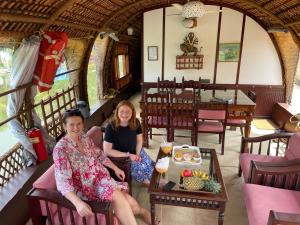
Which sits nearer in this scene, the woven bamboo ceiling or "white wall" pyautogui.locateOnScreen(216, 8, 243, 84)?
the woven bamboo ceiling

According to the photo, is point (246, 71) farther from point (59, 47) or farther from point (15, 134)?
point (15, 134)

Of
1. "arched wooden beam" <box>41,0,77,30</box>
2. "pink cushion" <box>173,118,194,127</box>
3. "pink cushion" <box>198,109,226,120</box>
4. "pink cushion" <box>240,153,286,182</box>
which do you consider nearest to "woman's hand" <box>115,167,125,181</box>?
"pink cushion" <box>240,153,286,182</box>

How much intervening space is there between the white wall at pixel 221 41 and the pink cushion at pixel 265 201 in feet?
12.8

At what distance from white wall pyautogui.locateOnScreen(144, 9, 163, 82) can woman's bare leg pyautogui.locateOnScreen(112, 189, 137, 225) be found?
4.23 metres

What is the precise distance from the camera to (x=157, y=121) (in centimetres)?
374

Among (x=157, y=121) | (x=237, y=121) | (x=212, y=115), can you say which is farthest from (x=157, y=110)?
(x=237, y=121)

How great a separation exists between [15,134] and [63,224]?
1.35m

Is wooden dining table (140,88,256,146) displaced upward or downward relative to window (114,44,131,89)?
downward

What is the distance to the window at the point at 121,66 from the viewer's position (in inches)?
256

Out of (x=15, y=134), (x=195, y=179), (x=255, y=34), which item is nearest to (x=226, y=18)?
(x=255, y=34)

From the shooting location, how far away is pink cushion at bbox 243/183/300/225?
1777mm

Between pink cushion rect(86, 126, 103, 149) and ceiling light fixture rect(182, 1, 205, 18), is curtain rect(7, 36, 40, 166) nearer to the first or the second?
pink cushion rect(86, 126, 103, 149)

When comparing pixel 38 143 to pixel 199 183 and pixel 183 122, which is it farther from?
pixel 183 122

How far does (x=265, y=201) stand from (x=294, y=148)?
32.3 inches
